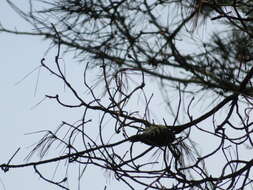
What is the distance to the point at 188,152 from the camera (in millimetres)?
1181

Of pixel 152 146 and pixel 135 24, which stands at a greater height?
pixel 135 24

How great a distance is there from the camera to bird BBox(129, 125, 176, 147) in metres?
1.03

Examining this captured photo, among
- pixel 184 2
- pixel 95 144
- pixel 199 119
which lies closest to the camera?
pixel 95 144

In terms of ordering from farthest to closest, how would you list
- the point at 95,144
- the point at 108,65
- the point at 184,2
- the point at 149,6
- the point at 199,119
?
the point at 149,6, the point at 108,65, the point at 184,2, the point at 199,119, the point at 95,144

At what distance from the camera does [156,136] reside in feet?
3.44

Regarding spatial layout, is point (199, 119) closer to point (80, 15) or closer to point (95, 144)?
point (95, 144)

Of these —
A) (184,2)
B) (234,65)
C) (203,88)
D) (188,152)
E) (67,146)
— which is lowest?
(67,146)

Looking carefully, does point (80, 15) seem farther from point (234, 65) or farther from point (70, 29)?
point (234, 65)

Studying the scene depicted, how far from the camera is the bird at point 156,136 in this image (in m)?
1.03

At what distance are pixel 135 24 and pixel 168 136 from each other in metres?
0.81

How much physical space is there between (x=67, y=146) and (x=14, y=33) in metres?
0.88

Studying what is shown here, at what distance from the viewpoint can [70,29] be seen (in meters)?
1.79

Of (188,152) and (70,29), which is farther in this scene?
(70,29)

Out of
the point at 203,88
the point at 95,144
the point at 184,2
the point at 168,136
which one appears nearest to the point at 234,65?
the point at 203,88
